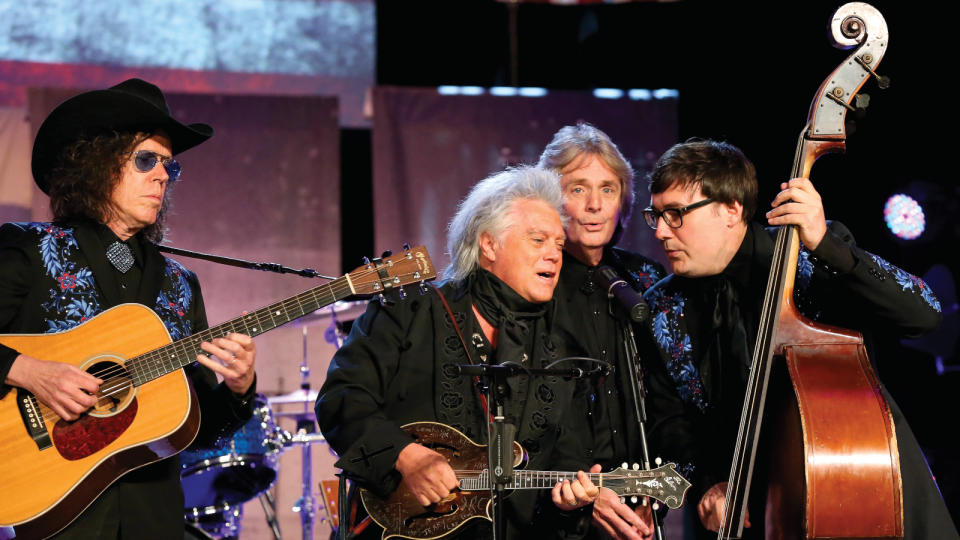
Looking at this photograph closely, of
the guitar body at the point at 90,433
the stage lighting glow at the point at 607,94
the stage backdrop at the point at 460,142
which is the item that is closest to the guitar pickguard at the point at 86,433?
the guitar body at the point at 90,433

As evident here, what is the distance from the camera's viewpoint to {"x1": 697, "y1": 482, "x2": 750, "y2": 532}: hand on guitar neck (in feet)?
10.3

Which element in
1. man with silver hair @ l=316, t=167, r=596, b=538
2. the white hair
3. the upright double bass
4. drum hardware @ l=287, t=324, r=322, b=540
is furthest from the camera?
drum hardware @ l=287, t=324, r=322, b=540

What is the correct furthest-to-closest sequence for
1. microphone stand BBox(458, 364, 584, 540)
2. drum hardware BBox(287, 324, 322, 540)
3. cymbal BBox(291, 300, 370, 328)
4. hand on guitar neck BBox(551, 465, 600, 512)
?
1. drum hardware BBox(287, 324, 322, 540)
2. cymbal BBox(291, 300, 370, 328)
3. hand on guitar neck BBox(551, 465, 600, 512)
4. microphone stand BBox(458, 364, 584, 540)

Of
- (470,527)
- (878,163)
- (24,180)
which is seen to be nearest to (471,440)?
(470,527)

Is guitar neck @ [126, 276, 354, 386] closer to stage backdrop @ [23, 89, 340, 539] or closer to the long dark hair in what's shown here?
the long dark hair

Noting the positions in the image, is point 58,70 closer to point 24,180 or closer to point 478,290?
point 24,180

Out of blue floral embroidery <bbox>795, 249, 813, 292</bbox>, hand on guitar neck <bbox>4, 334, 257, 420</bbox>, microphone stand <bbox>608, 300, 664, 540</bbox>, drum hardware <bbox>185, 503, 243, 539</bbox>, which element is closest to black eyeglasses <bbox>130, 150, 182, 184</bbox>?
hand on guitar neck <bbox>4, 334, 257, 420</bbox>

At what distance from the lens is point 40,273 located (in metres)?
3.25

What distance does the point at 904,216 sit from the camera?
22.4 feet

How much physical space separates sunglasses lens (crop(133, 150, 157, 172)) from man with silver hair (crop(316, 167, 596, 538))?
1.00 meters

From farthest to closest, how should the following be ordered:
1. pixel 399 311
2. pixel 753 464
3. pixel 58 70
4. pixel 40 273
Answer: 1. pixel 58 70
2. pixel 399 311
3. pixel 40 273
4. pixel 753 464

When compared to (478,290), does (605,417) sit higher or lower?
lower

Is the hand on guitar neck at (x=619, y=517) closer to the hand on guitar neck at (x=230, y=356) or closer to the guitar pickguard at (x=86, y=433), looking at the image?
the hand on guitar neck at (x=230, y=356)

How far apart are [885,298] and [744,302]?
586mm
